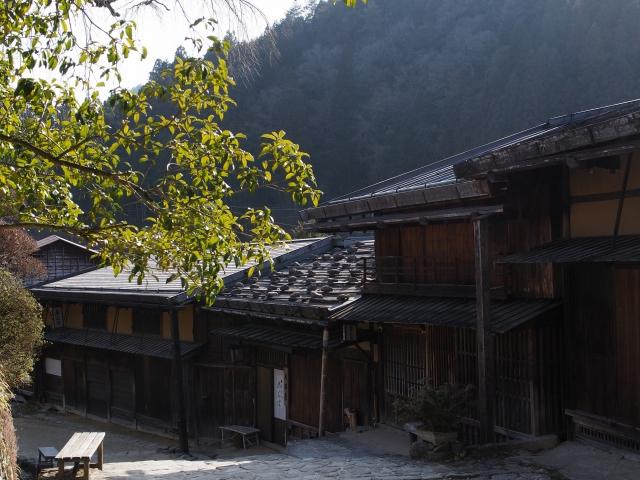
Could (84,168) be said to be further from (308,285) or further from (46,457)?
(308,285)

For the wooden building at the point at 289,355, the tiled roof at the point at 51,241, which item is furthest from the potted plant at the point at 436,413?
the tiled roof at the point at 51,241

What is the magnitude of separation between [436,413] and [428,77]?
168ft

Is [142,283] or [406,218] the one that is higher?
[406,218]

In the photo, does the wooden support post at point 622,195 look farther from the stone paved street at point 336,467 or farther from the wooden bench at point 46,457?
the wooden bench at point 46,457

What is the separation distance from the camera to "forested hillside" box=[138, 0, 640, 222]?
49.5 meters

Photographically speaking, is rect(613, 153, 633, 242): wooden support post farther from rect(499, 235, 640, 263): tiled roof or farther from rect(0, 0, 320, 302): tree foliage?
rect(0, 0, 320, 302): tree foliage

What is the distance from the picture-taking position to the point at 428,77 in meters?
57.8

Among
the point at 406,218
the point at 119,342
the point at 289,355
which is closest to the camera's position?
the point at 406,218

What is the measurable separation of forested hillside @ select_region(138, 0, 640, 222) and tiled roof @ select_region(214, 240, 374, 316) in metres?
32.4

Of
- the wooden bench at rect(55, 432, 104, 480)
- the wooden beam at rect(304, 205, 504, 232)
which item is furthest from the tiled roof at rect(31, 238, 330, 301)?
the wooden bench at rect(55, 432, 104, 480)

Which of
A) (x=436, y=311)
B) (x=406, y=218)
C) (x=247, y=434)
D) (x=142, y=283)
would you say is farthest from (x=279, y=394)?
(x=406, y=218)

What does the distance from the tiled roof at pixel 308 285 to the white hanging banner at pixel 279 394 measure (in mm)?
1784

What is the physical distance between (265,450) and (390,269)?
5.87 m

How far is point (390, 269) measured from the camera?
13.2m
